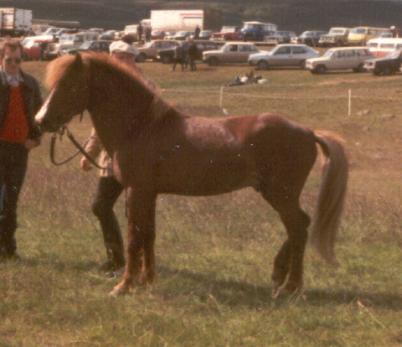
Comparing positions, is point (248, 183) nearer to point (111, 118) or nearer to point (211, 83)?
point (111, 118)

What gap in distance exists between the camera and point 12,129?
30.5 ft

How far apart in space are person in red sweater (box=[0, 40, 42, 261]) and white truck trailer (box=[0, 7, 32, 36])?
73.5 meters

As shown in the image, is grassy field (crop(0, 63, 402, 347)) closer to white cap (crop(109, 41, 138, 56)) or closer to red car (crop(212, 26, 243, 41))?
white cap (crop(109, 41, 138, 56))

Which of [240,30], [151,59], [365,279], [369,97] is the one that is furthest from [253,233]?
[240,30]

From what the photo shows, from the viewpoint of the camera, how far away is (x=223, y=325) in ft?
23.5

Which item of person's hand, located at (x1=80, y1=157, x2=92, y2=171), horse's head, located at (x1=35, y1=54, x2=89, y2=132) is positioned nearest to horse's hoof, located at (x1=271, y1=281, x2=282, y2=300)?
person's hand, located at (x1=80, y1=157, x2=92, y2=171)

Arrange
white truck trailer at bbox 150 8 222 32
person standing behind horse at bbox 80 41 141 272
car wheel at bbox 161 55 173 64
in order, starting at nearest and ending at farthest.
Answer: person standing behind horse at bbox 80 41 141 272, car wheel at bbox 161 55 173 64, white truck trailer at bbox 150 8 222 32

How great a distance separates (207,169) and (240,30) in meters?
81.1

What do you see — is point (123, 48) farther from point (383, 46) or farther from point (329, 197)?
point (383, 46)

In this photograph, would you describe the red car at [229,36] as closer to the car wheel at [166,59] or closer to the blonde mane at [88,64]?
the car wheel at [166,59]

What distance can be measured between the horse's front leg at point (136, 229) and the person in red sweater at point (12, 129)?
61.9 inches

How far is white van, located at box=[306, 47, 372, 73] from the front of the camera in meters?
53.5

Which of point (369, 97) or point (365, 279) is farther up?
point (365, 279)

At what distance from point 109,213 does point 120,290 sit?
102 centimetres
